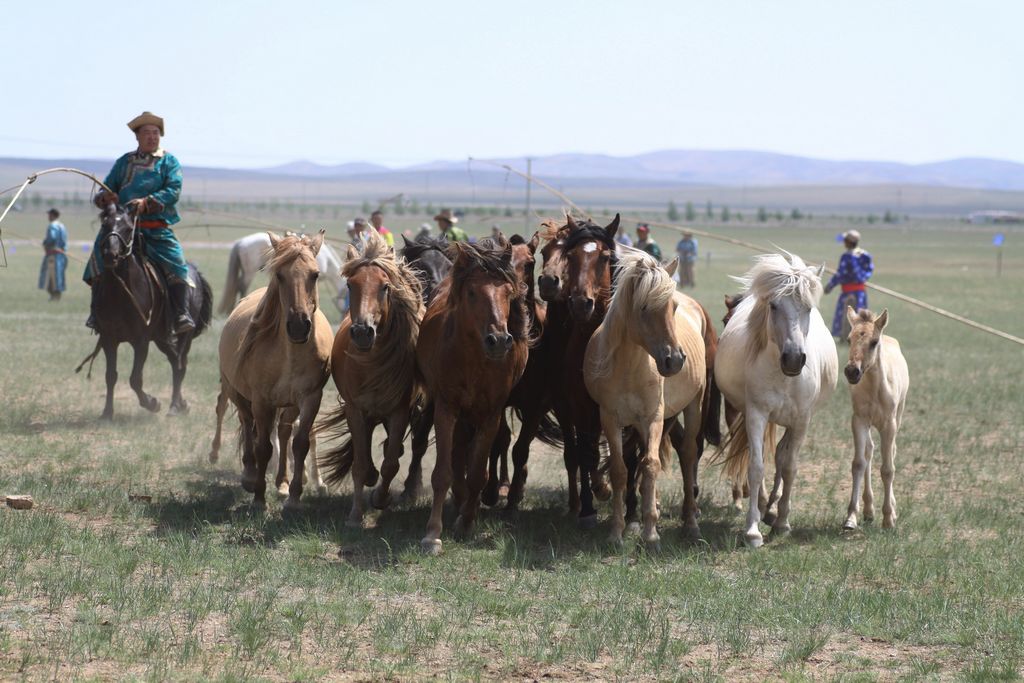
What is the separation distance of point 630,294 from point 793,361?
42.6 inches

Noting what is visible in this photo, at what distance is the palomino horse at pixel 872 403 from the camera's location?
8.66 m

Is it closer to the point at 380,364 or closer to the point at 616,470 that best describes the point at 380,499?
the point at 380,364

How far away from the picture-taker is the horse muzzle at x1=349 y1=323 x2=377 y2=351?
25.1 ft

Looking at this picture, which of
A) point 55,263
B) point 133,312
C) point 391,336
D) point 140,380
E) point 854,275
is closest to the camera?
point 391,336

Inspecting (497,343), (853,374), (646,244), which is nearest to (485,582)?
(497,343)

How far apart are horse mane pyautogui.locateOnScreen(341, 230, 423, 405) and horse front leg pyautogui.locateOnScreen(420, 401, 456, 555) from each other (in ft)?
1.51


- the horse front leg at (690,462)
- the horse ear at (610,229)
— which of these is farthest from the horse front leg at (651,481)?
the horse ear at (610,229)

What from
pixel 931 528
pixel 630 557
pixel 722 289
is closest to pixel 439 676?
pixel 630 557

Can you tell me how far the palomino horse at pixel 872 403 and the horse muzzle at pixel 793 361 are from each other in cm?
98

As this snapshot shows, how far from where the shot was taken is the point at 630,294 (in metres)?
7.80

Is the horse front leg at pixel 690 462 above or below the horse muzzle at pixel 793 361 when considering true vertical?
below

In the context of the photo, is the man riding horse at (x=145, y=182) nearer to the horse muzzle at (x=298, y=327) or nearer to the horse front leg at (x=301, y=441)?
the horse front leg at (x=301, y=441)

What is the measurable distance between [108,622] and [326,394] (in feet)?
29.2

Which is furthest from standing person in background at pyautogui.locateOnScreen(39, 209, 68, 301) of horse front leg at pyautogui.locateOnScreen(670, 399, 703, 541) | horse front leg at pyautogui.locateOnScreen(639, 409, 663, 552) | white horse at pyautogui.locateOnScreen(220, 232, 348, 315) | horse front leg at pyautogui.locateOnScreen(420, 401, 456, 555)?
horse front leg at pyautogui.locateOnScreen(639, 409, 663, 552)
